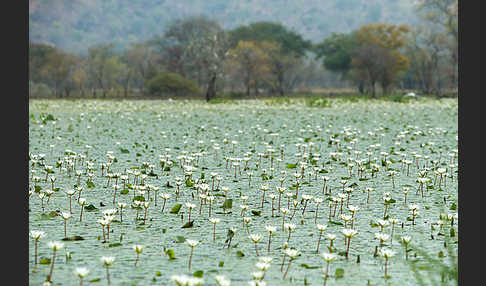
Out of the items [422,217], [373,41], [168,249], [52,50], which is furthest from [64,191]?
[52,50]

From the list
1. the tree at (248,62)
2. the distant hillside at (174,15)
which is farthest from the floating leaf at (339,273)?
the distant hillside at (174,15)

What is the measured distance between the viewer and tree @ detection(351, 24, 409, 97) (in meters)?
41.7

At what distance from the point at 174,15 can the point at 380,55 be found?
426 feet

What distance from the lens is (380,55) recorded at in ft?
136

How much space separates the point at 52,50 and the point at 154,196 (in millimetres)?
55089

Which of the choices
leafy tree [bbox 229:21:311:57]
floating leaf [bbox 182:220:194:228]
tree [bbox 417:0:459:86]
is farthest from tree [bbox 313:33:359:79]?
floating leaf [bbox 182:220:194:228]

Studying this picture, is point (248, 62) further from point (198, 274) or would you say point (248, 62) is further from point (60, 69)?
point (198, 274)

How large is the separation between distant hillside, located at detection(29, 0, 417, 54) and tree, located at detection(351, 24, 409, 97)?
88.4 m

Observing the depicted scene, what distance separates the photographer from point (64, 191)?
5.49 meters

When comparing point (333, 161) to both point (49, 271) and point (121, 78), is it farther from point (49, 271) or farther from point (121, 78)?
point (121, 78)

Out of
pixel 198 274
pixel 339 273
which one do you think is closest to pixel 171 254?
pixel 198 274

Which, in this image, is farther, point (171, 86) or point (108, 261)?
point (171, 86)

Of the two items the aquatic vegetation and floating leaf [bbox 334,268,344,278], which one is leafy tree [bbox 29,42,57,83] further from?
floating leaf [bbox 334,268,344,278]

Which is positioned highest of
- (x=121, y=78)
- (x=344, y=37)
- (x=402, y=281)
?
(x=344, y=37)
